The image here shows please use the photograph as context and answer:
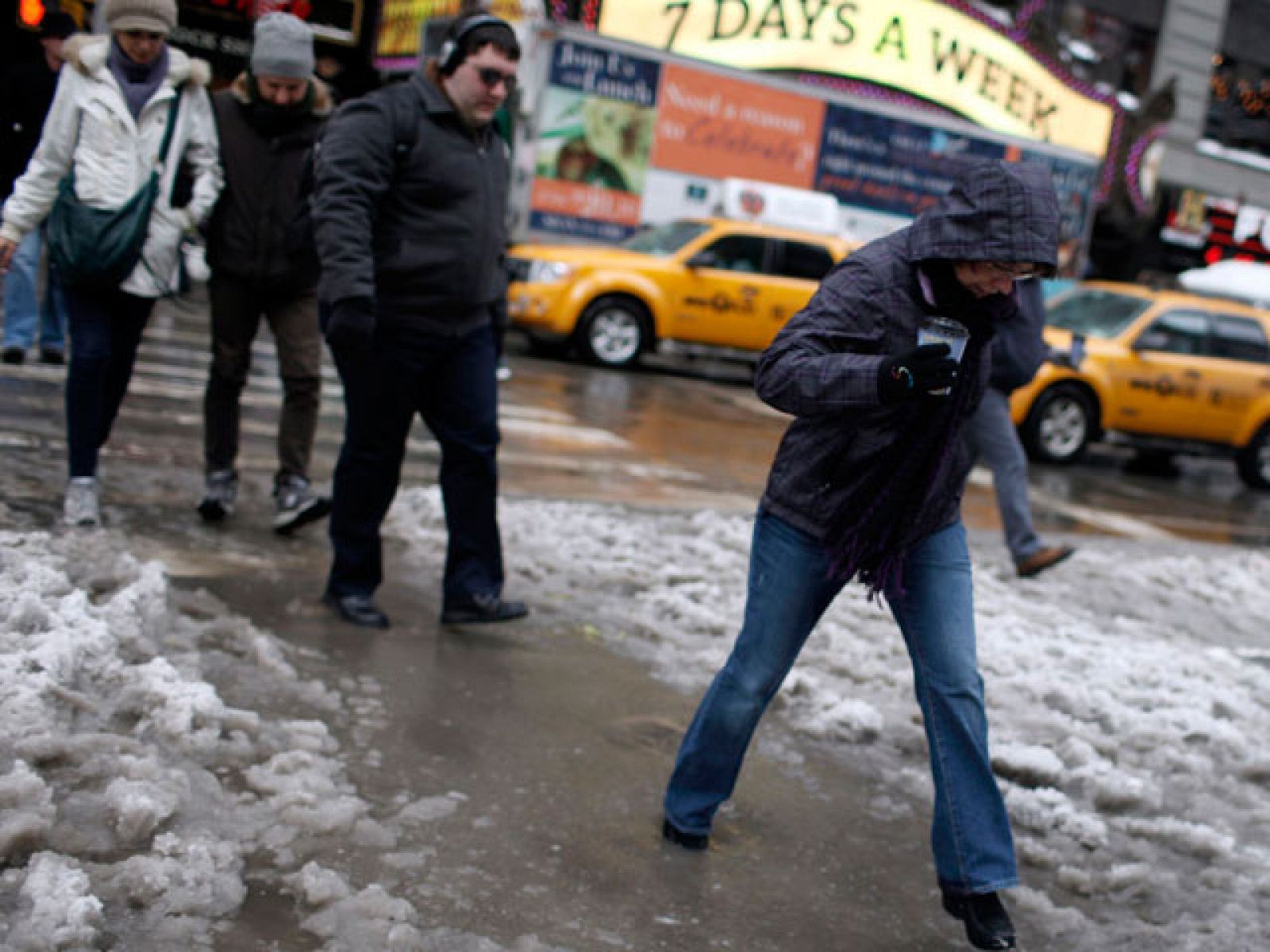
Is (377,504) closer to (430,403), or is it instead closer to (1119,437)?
(430,403)

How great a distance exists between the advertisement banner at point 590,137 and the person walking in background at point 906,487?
15.5 metres

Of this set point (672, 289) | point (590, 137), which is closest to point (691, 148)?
point (590, 137)

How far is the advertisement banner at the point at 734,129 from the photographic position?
63.9 feet

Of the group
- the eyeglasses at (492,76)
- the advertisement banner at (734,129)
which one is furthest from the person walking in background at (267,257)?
the advertisement banner at (734,129)

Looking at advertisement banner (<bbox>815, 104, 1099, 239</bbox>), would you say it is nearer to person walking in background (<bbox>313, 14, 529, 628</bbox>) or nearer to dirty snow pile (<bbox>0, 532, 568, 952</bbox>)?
person walking in background (<bbox>313, 14, 529, 628</bbox>)

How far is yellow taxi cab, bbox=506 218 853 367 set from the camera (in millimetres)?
15852

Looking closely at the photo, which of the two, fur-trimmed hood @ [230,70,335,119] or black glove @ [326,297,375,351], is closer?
black glove @ [326,297,375,351]

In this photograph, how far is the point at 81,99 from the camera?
5.39 m

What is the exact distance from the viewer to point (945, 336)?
311 cm

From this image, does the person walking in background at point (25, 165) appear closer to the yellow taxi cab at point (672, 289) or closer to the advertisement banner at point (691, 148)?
the yellow taxi cab at point (672, 289)

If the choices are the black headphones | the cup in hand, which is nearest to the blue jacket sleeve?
the cup in hand

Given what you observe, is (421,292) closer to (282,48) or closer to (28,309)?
(282,48)

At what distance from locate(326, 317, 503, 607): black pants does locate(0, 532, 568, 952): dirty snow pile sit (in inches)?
21.5

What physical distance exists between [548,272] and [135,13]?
34.9 feet
